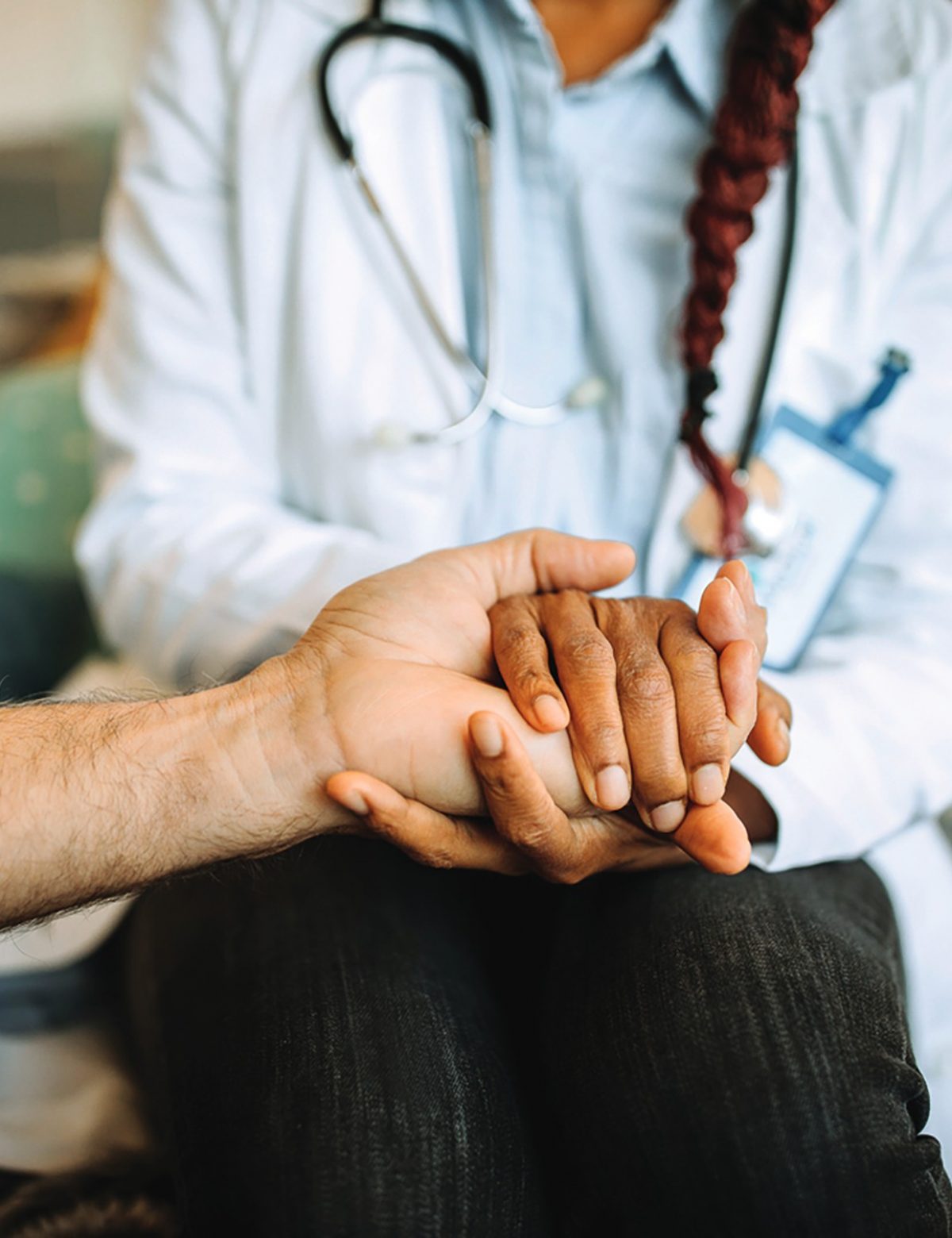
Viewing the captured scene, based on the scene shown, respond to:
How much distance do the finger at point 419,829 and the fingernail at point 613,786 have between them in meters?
0.07

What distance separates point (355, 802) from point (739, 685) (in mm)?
182

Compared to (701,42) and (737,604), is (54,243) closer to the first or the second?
(701,42)

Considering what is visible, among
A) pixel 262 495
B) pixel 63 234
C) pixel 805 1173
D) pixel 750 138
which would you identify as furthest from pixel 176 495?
pixel 63 234

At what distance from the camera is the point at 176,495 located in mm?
726

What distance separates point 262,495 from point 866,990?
51 centimetres

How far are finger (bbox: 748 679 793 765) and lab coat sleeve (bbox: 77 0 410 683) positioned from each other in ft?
0.89

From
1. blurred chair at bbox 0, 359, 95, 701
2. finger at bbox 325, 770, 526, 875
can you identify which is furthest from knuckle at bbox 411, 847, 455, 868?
blurred chair at bbox 0, 359, 95, 701

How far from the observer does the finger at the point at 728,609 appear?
48cm

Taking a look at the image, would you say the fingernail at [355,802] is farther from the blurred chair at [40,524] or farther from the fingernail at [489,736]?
the blurred chair at [40,524]

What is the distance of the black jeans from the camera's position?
45 centimetres

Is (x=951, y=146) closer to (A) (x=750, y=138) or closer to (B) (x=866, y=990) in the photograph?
Result: (A) (x=750, y=138)

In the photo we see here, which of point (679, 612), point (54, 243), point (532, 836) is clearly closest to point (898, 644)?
point (679, 612)

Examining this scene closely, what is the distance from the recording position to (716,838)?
45cm

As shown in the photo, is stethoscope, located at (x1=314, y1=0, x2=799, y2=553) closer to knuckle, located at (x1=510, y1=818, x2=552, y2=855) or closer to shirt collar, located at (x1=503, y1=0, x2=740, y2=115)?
shirt collar, located at (x1=503, y1=0, x2=740, y2=115)
